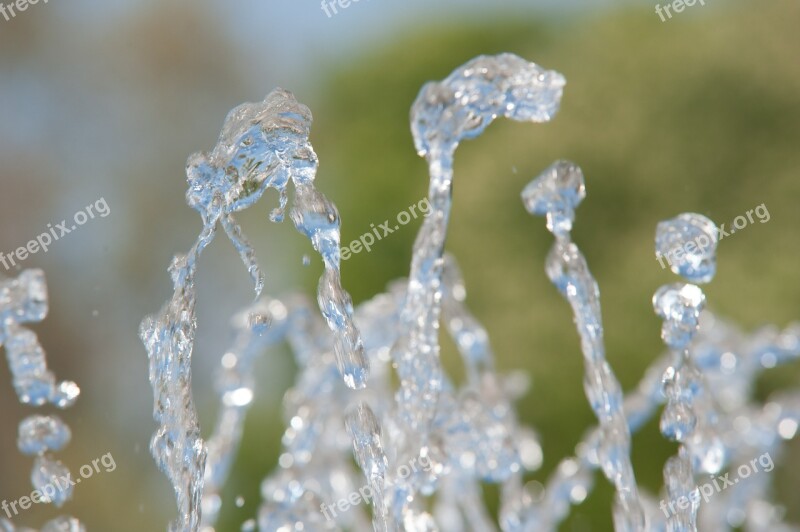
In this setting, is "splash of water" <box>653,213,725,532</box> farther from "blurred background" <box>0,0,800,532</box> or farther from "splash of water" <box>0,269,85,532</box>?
"blurred background" <box>0,0,800,532</box>

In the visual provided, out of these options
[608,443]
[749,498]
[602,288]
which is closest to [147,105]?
[602,288]

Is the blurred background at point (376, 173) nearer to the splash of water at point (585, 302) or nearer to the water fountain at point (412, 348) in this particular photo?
the water fountain at point (412, 348)

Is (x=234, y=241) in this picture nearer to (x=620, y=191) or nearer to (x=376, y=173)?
(x=620, y=191)

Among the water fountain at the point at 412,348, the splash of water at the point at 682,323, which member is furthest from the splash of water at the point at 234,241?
the splash of water at the point at 682,323

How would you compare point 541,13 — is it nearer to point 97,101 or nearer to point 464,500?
point 97,101

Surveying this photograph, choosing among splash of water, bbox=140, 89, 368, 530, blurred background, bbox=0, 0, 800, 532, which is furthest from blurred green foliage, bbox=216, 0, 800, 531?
splash of water, bbox=140, 89, 368, 530

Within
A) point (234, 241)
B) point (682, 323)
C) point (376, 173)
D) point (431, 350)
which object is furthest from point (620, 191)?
point (234, 241)
